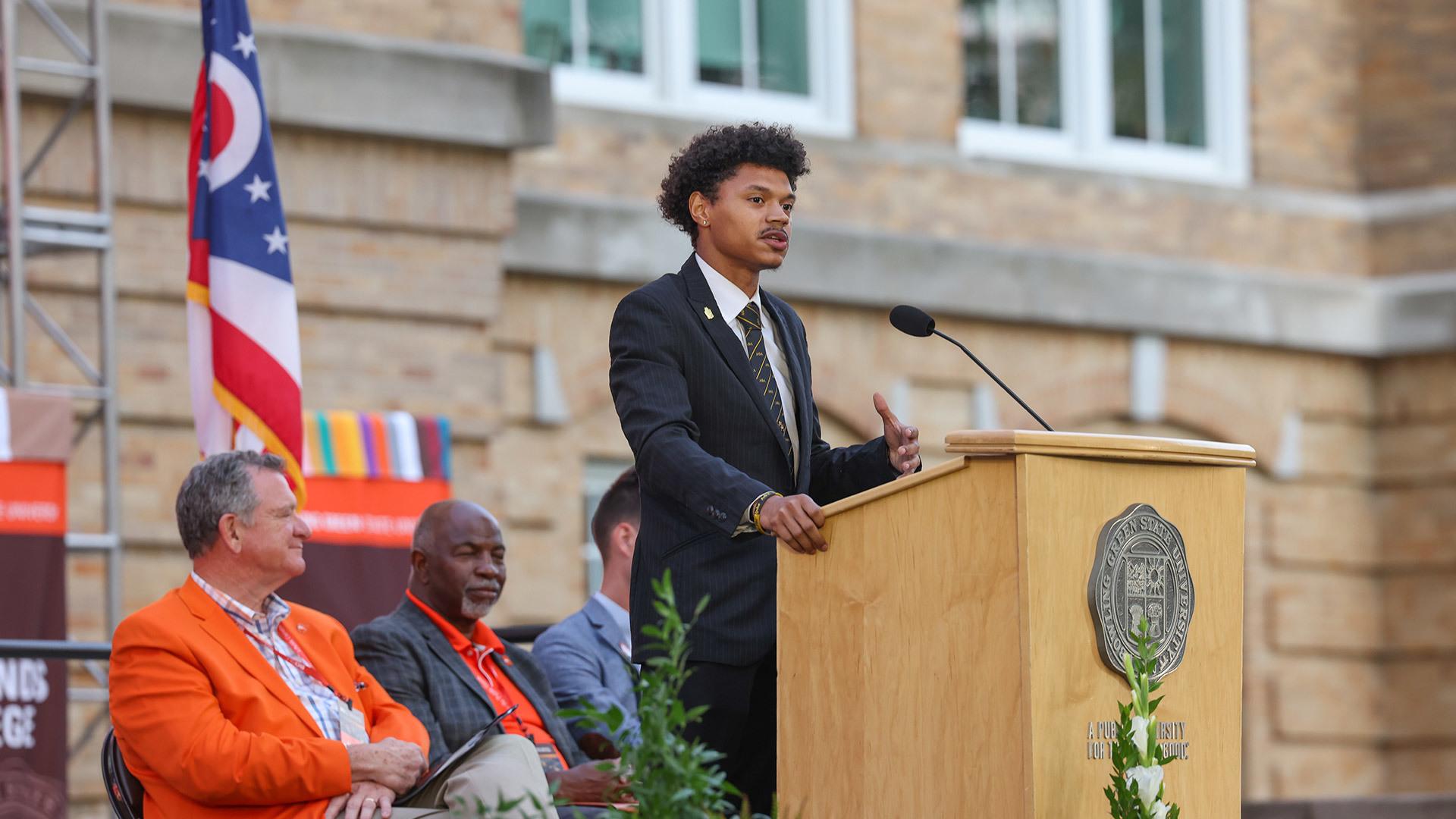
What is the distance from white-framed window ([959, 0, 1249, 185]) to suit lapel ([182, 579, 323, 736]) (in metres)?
9.34

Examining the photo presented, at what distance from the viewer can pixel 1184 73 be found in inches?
583

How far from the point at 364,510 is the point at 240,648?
434 centimetres

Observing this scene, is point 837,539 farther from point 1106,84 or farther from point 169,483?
point 1106,84

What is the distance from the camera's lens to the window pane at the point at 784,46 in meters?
13.2

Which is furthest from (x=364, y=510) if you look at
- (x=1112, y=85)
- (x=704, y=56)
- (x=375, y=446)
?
(x=1112, y=85)

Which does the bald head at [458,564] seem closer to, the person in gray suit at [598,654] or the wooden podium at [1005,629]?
the person in gray suit at [598,654]

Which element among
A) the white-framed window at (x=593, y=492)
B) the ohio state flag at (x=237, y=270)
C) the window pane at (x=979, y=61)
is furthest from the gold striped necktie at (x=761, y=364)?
the window pane at (x=979, y=61)

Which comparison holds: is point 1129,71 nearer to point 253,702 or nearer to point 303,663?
point 303,663

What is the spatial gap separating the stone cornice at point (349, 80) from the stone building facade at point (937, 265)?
0.05 feet

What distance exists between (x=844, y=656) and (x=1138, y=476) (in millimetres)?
613

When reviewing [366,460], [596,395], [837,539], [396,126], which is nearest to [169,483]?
[366,460]

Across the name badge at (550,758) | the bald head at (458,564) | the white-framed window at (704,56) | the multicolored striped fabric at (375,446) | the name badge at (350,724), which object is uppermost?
the white-framed window at (704,56)

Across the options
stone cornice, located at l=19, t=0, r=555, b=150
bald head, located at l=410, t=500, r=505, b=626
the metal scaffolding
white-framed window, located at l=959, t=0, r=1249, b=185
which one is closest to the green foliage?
bald head, located at l=410, t=500, r=505, b=626

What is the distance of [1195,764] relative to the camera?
4.29 metres
